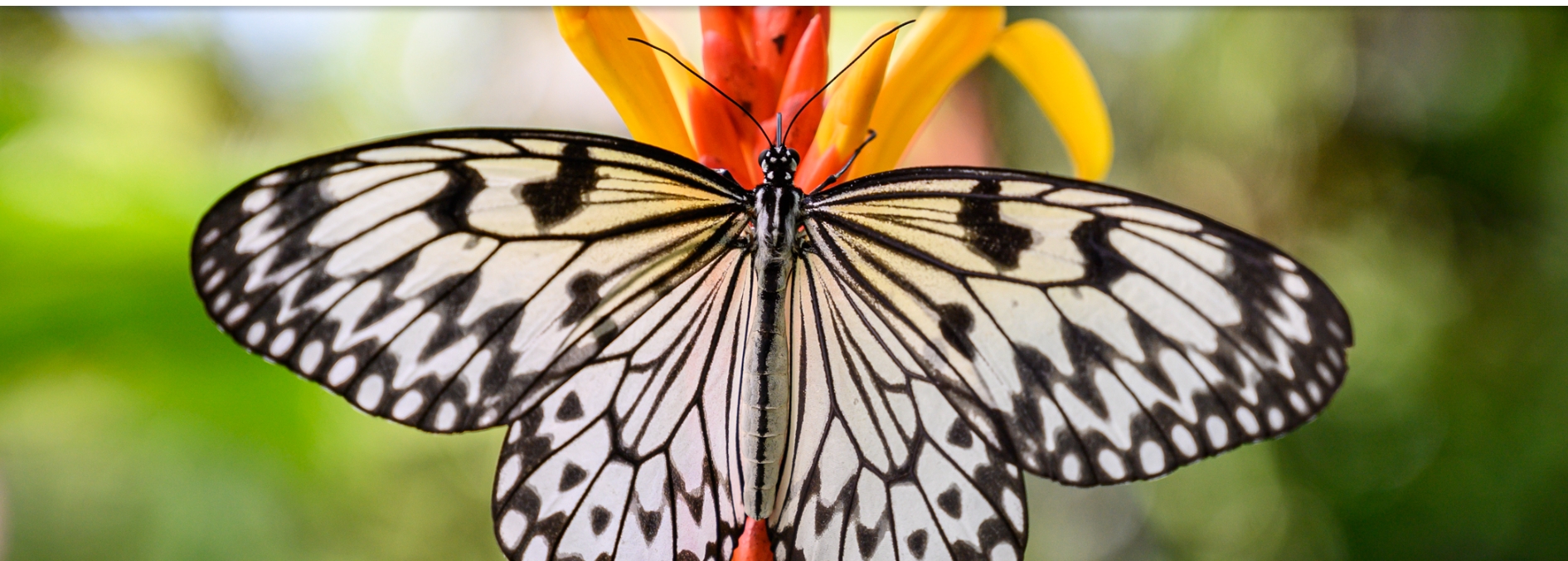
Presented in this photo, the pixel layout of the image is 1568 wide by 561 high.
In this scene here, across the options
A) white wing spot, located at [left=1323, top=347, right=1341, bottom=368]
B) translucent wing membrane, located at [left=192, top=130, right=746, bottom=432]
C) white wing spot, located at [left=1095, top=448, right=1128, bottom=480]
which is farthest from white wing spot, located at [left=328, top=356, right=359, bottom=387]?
white wing spot, located at [left=1323, top=347, right=1341, bottom=368]

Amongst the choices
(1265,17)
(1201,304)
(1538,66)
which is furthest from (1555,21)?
(1201,304)

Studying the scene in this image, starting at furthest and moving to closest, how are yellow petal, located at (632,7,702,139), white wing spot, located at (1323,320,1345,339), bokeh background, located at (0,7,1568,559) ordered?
1. bokeh background, located at (0,7,1568,559)
2. yellow petal, located at (632,7,702,139)
3. white wing spot, located at (1323,320,1345,339)

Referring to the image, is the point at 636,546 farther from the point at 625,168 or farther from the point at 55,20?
the point at 55,20

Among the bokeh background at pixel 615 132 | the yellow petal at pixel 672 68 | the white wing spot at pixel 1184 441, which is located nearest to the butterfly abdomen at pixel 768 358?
the yellow petal at pixel 672 68

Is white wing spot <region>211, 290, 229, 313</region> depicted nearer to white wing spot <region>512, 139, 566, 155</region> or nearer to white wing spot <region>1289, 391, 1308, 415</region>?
white wing spot <region>512, 139, 566, 155</region>

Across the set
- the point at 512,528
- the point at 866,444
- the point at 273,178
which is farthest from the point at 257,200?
the point at 866,444

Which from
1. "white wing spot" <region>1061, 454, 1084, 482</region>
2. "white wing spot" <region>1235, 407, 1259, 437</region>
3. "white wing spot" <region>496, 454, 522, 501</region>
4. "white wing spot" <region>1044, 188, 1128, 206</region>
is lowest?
"white wing spot" <region>496, 454, 522, 501</region>

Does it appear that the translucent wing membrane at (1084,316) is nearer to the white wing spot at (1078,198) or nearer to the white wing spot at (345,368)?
the white wing spot at (1078,198)
